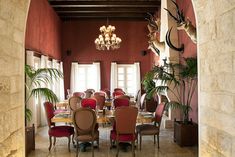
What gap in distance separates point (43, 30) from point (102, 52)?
3828 millimetres

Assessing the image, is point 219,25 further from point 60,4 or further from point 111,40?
point 60,4

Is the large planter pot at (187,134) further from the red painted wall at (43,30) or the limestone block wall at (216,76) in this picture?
the red painted wall at (43,30)

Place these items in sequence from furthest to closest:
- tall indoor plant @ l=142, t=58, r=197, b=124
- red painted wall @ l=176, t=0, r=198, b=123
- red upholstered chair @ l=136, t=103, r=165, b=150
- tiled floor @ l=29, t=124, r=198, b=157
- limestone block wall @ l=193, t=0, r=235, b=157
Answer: red painted wall @ l=176, t=0, r=198, b=123 < tall indoor plant @ l=142, t=58, r=197, b=124 < red upholstered chair @ l=136, t=103, r=165, b=150 < tiled floor @ l=29, t=124, r=198, b=157 < limestone block wall @ l=193, t=0, r=235, b=157

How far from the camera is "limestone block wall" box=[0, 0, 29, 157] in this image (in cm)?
202

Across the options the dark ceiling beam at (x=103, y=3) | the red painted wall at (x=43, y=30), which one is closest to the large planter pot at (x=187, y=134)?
the red painted wall at (x=43, y=30)

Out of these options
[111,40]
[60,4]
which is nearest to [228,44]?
[111,40]

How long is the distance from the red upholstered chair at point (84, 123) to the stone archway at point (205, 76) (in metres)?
2.45

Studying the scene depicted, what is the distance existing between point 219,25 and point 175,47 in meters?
5.95

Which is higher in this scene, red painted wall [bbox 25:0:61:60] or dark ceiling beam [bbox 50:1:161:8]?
dark ceiling beam [bbox 50:1:161:8]

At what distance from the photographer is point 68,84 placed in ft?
41.9

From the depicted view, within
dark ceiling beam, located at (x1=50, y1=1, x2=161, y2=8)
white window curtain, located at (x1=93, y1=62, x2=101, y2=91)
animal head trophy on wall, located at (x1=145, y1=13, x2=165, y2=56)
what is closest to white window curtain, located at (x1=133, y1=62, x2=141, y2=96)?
white window curtain, located at (x1=93, y1=62, x2=101, y2=91)

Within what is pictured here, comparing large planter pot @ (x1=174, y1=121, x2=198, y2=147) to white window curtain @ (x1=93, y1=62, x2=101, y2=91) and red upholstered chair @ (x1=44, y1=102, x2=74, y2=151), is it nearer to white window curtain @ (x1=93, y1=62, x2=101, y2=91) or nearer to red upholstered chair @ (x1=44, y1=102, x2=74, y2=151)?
red upholstered chair @ (x1=44, y1=102, x2=74, y2=151)

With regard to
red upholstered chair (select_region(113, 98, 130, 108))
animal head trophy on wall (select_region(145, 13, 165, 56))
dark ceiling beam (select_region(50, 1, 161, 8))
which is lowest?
red upholstered chair (select_region(113, 98, 130, 108))

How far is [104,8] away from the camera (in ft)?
36.8
